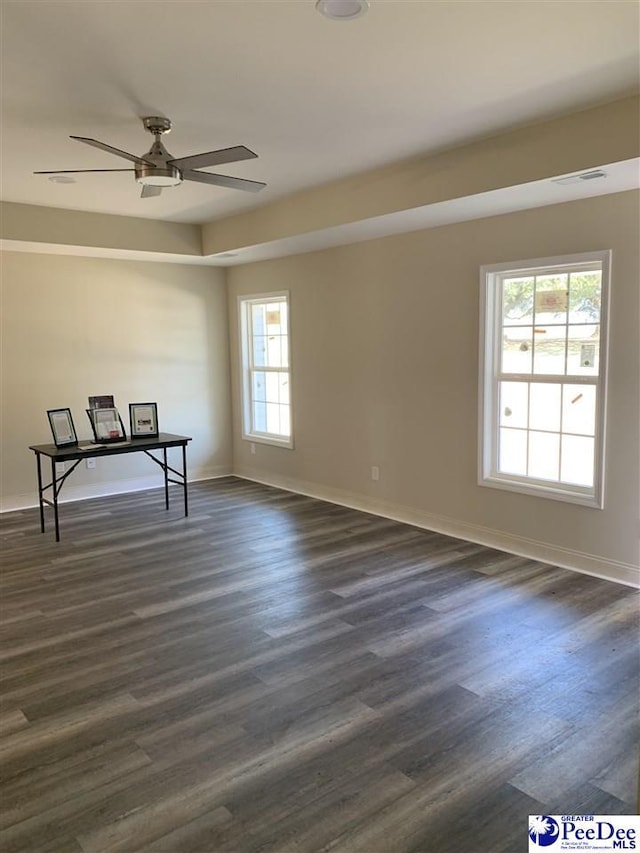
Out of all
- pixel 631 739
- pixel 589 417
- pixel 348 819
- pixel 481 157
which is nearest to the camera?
pixel 348 819

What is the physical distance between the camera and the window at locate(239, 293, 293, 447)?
22.4 feet

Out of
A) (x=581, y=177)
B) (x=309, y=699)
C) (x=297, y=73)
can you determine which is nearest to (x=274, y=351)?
(x=581, y=177)

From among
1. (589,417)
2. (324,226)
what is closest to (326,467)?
(324,226)

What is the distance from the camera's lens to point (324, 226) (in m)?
5.01

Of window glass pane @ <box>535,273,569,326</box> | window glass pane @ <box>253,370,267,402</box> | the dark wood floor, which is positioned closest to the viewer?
the dark wood floor

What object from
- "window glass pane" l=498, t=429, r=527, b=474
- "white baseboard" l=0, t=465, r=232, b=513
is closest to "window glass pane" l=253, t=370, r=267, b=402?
"white baseboard" l=0, t=465, r=232, b=513

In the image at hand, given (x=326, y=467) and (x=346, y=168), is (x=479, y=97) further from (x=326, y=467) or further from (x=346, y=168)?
(x=326, y=467)

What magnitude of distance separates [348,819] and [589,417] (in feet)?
9.89

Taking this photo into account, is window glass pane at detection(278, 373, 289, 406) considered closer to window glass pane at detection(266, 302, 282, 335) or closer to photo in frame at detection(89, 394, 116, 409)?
window glass pane at detection(266, 302, 282, 335)

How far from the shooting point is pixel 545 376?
4375 mm

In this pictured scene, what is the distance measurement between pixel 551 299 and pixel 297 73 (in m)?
2.35

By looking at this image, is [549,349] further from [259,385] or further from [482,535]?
[259,385]

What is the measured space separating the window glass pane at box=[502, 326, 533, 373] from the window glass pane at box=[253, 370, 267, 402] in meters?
3.27

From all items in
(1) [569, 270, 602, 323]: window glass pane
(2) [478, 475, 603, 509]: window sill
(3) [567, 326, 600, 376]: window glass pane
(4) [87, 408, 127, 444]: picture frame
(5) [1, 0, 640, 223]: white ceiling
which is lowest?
(2) [478, 475, 603, 509]: window sill
